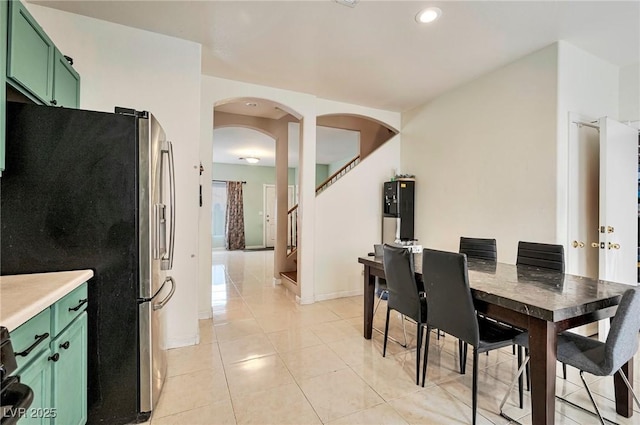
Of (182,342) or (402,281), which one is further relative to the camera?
(182,342)

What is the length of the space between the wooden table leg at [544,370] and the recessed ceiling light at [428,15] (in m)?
2.22

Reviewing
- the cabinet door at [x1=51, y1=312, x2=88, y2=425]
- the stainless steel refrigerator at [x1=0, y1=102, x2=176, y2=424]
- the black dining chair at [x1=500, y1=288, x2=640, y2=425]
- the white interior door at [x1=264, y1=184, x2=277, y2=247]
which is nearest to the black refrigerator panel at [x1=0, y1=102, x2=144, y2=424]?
the stainless steel refrigerator at [x1=0, y1=102, x2=176, y2=424]

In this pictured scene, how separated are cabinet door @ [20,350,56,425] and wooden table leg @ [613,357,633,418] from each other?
3.00 metres

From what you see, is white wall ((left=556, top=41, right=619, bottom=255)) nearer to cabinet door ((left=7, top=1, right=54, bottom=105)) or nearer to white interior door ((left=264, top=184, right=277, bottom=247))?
cabinet door ((left=7, top=1, right=54, bottom=105))

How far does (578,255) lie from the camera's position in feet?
9.66

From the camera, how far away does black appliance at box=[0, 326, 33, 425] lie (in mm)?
891

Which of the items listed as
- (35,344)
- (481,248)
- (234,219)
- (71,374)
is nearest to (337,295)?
(481,248)

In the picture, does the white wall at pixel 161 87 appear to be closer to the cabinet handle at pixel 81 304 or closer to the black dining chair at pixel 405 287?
the cabinet handle at pixel 81 304

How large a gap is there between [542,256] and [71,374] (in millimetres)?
3206

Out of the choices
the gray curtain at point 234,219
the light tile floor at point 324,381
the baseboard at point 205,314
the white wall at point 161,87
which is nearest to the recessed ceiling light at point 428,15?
the white wall at point 161,87

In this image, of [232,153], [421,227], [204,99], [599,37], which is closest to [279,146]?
[204,99]

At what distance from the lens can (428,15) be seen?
7.73 feet

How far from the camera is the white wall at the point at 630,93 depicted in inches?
125

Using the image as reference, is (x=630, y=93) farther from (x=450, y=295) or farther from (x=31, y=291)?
(x=31, y=291)
